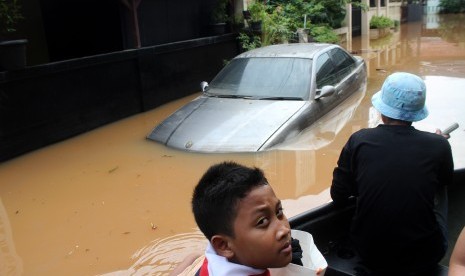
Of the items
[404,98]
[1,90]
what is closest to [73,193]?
[1,90]

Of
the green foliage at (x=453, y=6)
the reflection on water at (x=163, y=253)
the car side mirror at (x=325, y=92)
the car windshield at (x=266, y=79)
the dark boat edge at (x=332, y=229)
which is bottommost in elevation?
the reflection on water at (x=163, y=253)

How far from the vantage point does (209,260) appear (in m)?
1.59

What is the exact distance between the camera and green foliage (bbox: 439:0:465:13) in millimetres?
37522

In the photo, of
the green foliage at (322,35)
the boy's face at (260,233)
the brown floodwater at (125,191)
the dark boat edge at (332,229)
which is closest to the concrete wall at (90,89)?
the brown floodwater at (125,191)

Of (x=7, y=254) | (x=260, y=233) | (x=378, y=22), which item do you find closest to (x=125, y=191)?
(x=7, y=254)

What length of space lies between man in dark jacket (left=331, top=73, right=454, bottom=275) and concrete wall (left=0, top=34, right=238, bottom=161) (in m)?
5.50

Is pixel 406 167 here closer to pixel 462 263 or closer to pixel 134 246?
pixel 462 263

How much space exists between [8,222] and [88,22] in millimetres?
6964

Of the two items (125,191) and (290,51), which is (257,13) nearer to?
(290,51)

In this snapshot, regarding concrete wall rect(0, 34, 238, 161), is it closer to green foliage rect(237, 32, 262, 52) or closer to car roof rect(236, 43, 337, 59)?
green foliage rect(237, 32, 262, 52)

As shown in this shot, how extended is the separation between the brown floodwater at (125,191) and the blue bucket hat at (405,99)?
2168 mm

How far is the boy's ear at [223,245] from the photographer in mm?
1574

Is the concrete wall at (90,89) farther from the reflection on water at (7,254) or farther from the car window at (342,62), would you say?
the car window at (342,62)

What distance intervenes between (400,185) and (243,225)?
1083mm
